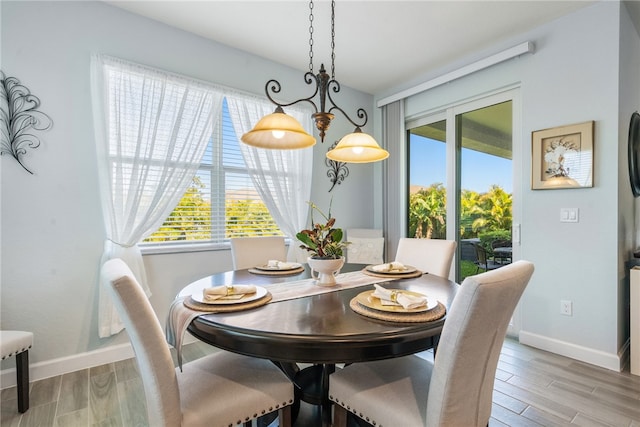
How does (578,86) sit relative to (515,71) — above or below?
below

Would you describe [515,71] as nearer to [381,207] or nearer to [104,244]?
[381,207]

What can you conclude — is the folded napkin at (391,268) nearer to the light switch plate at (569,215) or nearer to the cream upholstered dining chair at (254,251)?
the cream upholstered dining chair at (254,251)

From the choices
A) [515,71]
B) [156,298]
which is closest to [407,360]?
[156,298]

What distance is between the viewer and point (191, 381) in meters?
1.26

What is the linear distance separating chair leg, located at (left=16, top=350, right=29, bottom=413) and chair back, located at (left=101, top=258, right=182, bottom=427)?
135 centimetres

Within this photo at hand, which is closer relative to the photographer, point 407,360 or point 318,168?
point 407,360

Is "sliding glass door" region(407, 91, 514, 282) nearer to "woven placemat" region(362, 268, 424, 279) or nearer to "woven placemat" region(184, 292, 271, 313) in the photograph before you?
"woven placemat" region(362, 268, 424, 279)

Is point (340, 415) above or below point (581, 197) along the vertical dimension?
below

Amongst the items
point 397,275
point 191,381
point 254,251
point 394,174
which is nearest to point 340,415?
point 191,381

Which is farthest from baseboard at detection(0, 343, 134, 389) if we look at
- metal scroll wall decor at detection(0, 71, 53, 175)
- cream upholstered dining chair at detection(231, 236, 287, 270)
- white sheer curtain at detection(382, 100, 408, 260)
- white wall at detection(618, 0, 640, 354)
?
white wall at detection(618, 0, 640, 354)

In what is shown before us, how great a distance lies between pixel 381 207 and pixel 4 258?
3.58 meters

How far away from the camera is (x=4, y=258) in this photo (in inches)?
81.4

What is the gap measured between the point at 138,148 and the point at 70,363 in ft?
5.45

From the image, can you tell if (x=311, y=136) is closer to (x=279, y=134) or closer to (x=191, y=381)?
(x=279, y=134)
